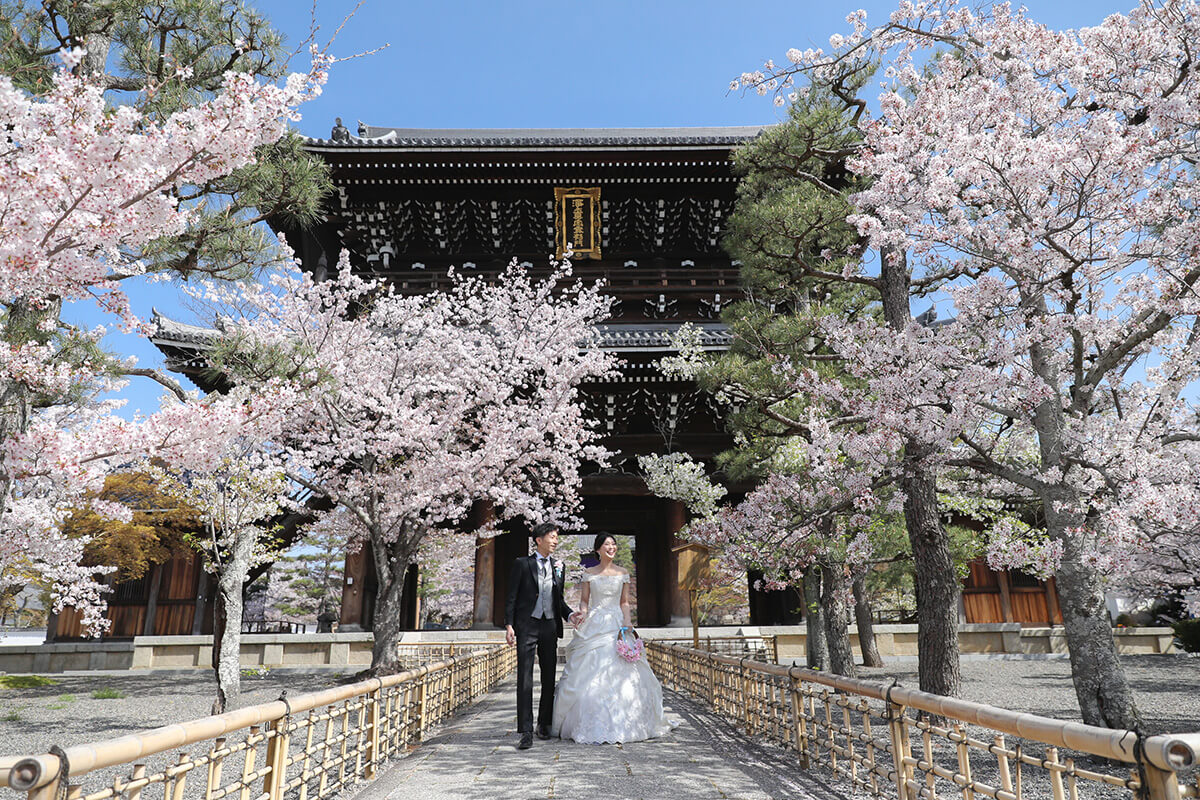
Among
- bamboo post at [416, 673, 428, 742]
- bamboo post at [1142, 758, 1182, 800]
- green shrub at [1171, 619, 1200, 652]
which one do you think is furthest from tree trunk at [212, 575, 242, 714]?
green shrub at [1171, 619, 1200, 652]

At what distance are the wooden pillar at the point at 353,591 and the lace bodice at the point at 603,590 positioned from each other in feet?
32.4

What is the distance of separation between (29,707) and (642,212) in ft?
50.1

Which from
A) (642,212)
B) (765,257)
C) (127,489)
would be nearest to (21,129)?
(765,257)

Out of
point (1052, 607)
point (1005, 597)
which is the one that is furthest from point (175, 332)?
point (1052, 607)

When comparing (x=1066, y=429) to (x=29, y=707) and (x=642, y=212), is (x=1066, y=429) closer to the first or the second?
(x=642, y=212)

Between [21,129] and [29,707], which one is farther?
[29,707]

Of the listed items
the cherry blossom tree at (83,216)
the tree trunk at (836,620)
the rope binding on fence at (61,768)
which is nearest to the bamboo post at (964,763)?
the rope binding on fence at (61,768)

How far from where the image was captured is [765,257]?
28.0 ft

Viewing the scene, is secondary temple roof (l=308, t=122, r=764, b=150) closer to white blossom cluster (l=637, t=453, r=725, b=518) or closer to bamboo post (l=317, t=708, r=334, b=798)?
white blossom cluster (l=637, t=453, r=725, b=518)

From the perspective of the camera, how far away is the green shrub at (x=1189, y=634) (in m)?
16.4

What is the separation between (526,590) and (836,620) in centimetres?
644

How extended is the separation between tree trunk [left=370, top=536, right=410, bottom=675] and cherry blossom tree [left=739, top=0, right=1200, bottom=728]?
7592 mm

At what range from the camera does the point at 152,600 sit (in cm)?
1611

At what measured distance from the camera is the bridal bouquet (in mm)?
6020
